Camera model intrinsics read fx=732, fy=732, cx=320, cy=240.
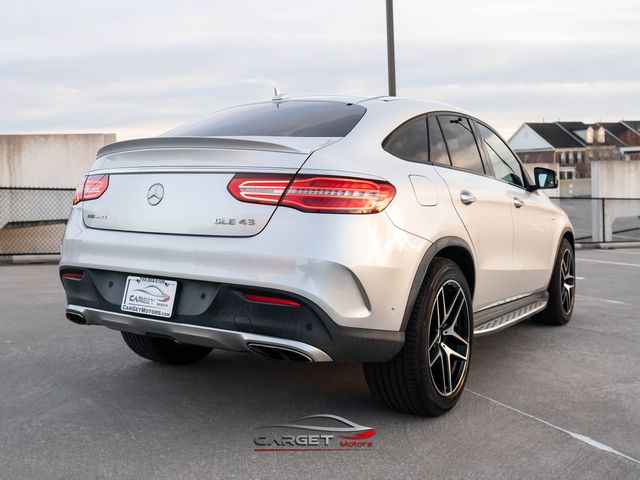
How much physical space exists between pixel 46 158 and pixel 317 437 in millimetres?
12803

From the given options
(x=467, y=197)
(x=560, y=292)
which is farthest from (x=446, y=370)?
(x=560, y=292)

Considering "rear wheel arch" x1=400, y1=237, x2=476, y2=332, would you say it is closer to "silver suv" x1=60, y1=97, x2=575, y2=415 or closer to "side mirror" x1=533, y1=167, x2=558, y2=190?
"silver suv" x1=60, y1=97, x2=575, y2=415

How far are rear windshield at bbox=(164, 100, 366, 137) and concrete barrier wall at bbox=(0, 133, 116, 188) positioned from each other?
1090 cm

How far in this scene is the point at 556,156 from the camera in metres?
90.5

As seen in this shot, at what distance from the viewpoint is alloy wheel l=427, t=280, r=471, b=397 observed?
3652 millimetres

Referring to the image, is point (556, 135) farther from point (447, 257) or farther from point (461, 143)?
point (447, 257)

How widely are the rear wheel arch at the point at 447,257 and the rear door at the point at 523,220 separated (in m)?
0.83

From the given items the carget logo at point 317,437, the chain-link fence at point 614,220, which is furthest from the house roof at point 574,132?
the carget logo at point 317,437

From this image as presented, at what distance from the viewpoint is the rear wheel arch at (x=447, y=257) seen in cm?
337

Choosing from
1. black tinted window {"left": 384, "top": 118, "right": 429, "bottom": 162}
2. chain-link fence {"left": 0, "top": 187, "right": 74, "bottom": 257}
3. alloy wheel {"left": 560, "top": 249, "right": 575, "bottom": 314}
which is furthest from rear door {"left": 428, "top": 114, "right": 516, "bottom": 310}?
chain-link fence {"left": 0, "top": 187, "right": 74, "bottom": 257}

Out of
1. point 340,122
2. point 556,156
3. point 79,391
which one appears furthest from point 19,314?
point 556,156

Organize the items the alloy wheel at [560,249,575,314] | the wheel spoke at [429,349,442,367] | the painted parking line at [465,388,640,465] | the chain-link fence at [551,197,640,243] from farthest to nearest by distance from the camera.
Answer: the chain-link fence at [551,197,640,243] → the alloy wheel at [560,249,575,314] → the wheel spoke at [429,349,442,367] → the painted parking line at [465,388,640,465]

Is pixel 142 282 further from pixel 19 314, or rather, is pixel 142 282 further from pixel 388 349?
pixel 19 314

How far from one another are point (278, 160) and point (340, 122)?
597mm
